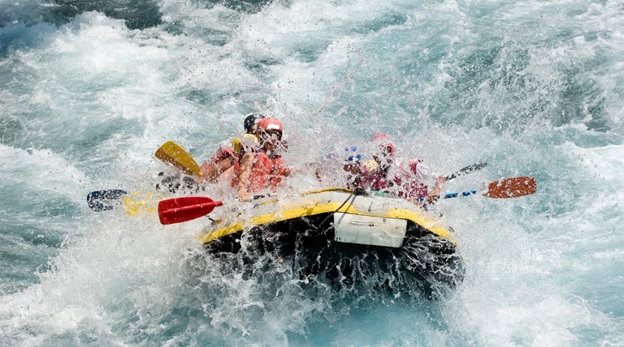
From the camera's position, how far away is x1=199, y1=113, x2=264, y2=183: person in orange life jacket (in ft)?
18.0

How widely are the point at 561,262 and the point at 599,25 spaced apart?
4851mm

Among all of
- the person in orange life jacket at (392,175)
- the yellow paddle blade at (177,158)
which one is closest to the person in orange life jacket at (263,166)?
the yellow paddle blade at (177,158)

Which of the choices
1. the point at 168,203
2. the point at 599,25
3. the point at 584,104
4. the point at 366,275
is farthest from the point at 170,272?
the point at 599,25

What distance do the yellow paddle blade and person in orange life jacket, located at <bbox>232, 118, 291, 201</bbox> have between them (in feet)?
1.69

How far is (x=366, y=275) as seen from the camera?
495cm

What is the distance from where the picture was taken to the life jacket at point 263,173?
17.7 ft

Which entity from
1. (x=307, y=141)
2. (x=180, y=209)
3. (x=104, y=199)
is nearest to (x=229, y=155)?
(x=307, y=141)

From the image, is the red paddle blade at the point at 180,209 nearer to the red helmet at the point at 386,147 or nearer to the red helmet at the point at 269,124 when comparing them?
the red helmet at the point at 269,124

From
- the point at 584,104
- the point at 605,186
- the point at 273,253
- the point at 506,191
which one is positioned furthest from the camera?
the point at 584,104

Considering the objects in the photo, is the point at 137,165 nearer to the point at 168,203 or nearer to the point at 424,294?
the point at 168,203

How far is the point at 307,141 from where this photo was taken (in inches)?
232

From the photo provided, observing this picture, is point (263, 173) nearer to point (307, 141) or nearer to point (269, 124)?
point (269, 124)

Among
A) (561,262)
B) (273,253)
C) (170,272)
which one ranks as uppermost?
(273,253)

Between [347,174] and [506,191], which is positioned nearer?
[347,174]
